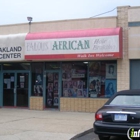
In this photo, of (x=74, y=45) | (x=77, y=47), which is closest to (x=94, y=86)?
(x=77, y=47)

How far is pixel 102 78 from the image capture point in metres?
16.1

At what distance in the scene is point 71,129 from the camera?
1088 cm

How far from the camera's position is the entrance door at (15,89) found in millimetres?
17797

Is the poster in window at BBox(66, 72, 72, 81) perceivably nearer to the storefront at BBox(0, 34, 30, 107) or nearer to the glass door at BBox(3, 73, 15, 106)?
the storefront at BBox(0, 34, 30, 107)

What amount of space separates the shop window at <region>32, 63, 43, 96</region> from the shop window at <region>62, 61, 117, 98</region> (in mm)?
1309

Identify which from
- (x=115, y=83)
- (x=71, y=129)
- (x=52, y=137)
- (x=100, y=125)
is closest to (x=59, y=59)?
(x=115, y=83)

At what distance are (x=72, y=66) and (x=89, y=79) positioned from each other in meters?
1.16

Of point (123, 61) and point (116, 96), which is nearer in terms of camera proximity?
point (116, 96)

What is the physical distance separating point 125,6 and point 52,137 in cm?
845

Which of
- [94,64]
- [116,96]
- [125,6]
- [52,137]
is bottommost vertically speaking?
[52,137]

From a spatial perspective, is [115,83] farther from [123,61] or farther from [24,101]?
[24,101]

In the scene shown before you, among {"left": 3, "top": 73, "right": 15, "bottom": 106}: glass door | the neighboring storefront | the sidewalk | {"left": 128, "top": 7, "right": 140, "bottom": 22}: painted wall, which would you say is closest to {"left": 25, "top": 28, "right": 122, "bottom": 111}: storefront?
the neighboring storefront

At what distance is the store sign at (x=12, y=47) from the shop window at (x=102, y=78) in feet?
A: 12.4

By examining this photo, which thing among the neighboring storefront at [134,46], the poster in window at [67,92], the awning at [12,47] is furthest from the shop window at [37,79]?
the neighboring storefront at [134,46]
